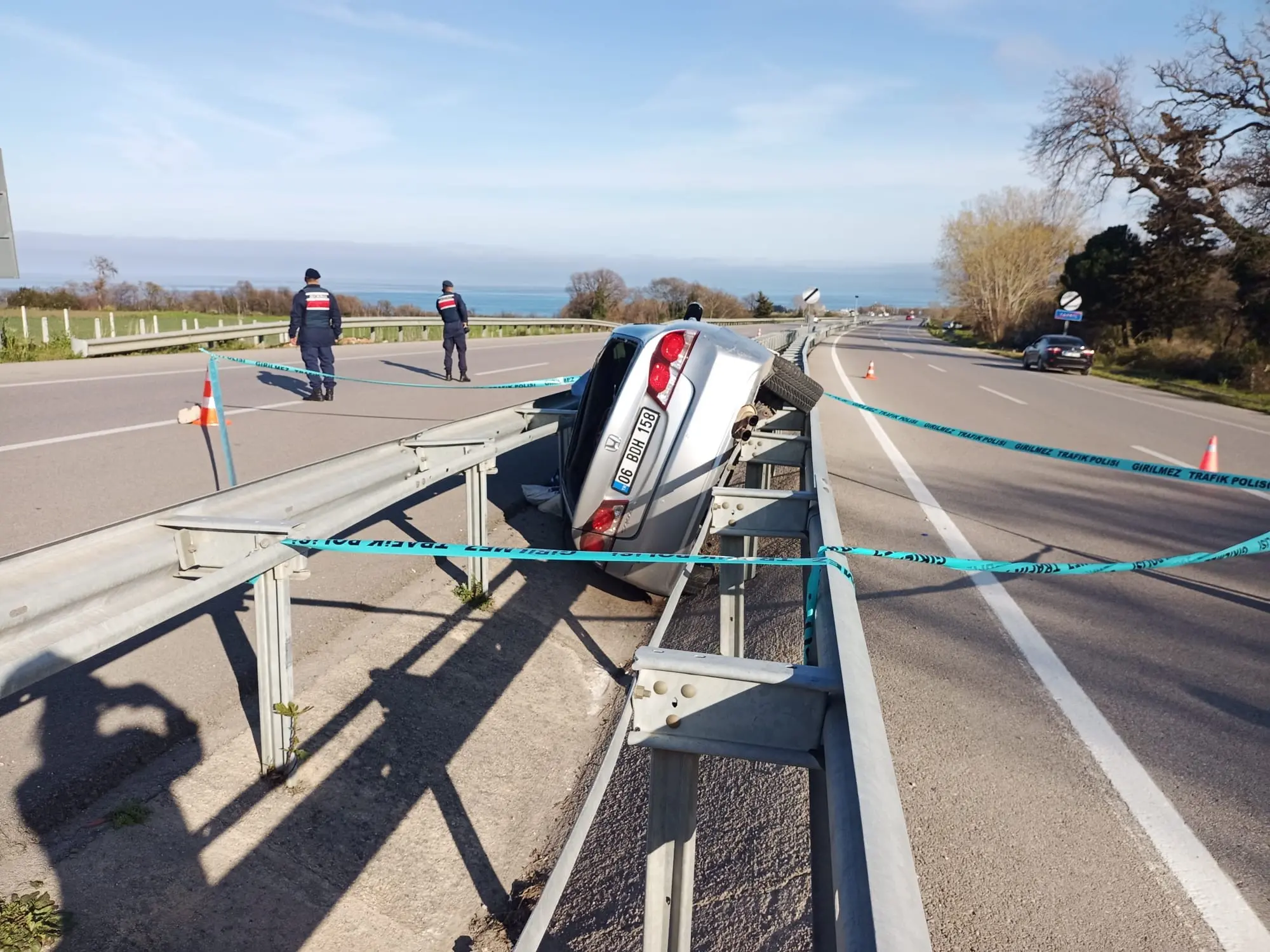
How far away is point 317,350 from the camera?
14156mm

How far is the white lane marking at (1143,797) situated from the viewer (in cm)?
271

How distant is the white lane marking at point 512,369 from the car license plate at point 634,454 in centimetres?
1311

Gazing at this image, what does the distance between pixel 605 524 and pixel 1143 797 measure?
10.7 feet

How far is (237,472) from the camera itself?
25.9 ft

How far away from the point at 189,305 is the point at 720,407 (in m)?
42.0

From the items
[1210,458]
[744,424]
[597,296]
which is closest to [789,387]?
[744,424]

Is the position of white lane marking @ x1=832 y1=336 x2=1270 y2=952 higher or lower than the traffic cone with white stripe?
lower

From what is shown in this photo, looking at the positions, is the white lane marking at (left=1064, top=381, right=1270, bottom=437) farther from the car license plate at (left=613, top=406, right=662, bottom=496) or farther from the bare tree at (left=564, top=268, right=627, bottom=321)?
the bare tree at (left=564, top=268, right=627, bottom=321)

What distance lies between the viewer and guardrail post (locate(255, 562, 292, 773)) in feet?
10.8

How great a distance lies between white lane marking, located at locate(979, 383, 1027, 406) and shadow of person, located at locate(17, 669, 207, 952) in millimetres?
18581

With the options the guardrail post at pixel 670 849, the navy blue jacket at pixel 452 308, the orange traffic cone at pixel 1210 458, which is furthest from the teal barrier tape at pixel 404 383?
the orange traffic cone at pixel 1210 458

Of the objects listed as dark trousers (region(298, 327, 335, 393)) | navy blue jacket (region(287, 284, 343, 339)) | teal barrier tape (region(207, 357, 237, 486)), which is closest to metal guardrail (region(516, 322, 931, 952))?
teal barrier tape (region(207, 357, 237, 486))

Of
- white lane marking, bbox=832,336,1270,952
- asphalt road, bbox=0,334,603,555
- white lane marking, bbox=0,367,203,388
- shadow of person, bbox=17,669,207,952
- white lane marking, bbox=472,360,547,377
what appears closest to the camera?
white lane marking, bbox=832,336,1270,952

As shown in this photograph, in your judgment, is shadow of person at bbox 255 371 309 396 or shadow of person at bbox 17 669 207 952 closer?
shadow of person at bbox 17 669 207 952
